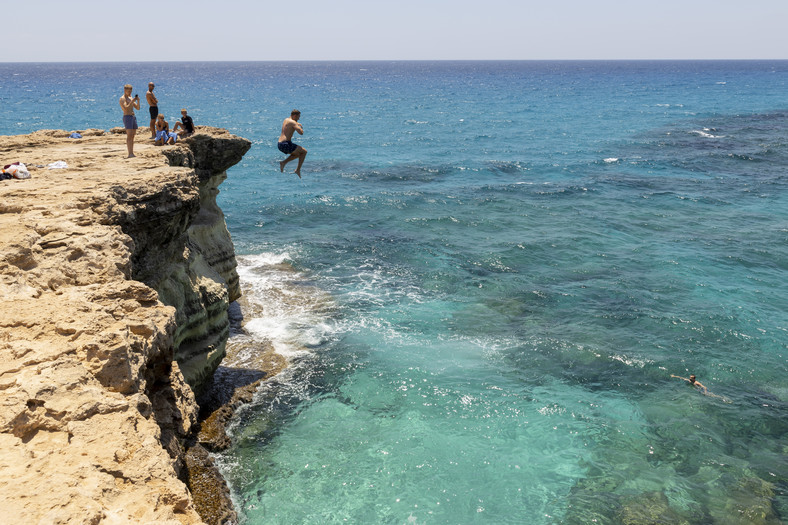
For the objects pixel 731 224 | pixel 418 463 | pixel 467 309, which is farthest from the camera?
pixel 731 224

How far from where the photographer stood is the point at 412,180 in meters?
45.8

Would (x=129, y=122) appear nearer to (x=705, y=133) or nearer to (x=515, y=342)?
(x=515, y=342)

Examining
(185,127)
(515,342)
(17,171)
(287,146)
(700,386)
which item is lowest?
(700,386)

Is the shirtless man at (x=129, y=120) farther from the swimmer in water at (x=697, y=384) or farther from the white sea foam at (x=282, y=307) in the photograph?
the swimmer in water at (x=697, y=384)

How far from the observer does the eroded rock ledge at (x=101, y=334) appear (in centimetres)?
681

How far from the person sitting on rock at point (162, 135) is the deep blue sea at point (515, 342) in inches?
282

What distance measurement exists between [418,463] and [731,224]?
27669mm

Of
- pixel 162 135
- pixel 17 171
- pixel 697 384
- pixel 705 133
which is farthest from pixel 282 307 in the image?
pixel 705 133

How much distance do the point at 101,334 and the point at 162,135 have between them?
11750 mm

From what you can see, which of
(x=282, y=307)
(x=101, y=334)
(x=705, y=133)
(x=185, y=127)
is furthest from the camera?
(x=705, y=133)

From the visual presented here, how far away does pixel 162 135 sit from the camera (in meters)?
18.8

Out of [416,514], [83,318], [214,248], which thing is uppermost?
[83,318]

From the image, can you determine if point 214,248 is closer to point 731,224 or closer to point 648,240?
point 648,240

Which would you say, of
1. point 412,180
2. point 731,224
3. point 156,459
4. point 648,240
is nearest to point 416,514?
point 156,459
